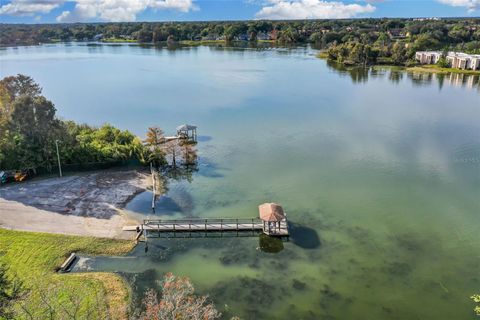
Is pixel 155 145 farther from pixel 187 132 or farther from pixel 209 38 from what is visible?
pixel 209 38

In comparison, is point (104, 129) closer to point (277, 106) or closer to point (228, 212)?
point (228, 212)

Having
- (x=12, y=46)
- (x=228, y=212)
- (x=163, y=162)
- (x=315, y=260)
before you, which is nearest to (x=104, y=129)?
(x=163, y=162)

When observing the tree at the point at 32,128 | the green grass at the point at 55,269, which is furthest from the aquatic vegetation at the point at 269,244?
the tree at the point at 32,128

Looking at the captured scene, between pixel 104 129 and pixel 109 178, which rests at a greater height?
pixel 104 129

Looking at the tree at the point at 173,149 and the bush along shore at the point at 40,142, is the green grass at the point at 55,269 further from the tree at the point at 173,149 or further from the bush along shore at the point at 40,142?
the tree at the point at 173,149

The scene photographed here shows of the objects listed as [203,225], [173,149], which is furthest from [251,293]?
[173,149]

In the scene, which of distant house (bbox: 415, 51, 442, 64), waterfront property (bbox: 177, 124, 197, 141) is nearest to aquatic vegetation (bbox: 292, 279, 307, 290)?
waterfront property (bbox: 177, 124, 197, 141)
